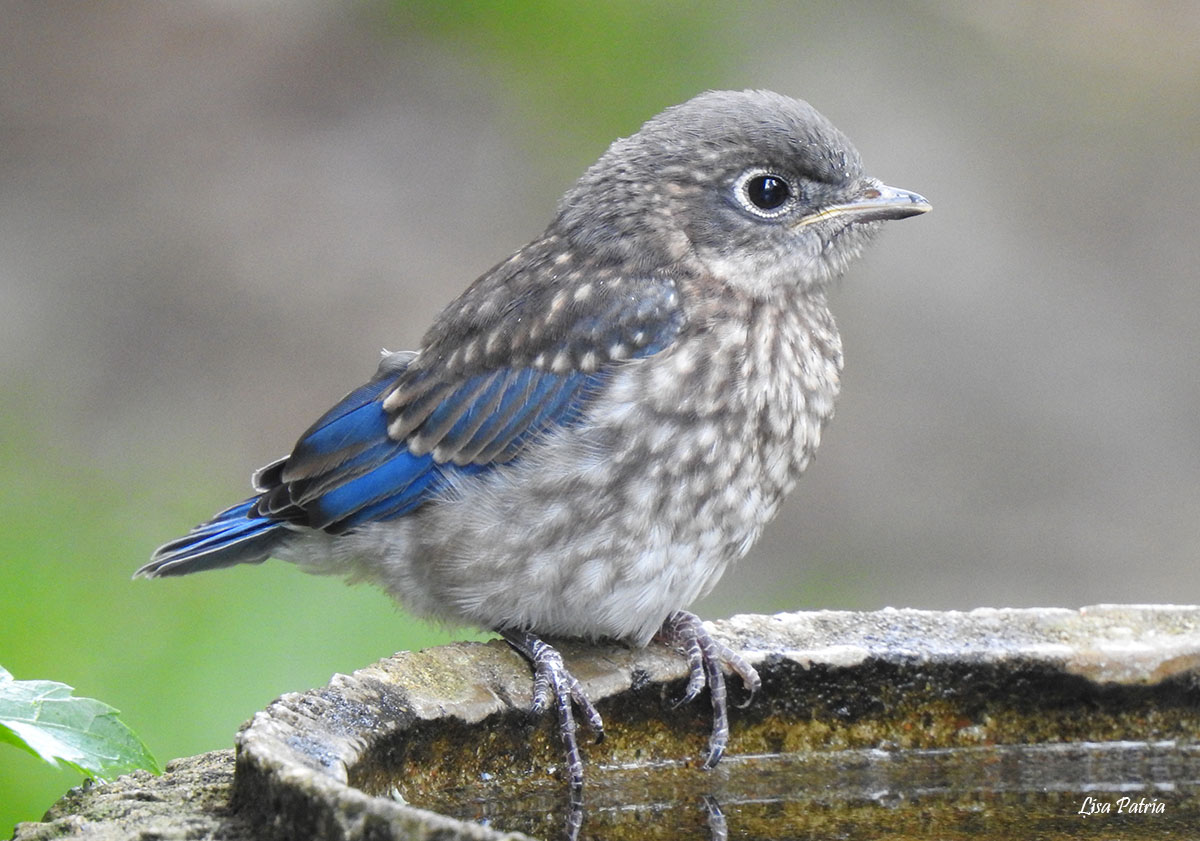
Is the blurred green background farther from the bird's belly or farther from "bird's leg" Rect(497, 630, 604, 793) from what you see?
"bird's leg" Rect(497, 630, 604, 793)

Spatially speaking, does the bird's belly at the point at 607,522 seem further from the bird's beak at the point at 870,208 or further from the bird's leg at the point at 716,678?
the bird's beak at the point at 870,208

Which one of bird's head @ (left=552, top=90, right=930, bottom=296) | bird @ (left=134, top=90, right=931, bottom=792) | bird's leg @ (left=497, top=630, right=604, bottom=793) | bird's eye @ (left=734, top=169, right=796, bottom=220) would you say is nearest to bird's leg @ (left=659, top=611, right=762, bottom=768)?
bird @ (left=134, top=90, right=931, bottom=792)

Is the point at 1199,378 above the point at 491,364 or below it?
above

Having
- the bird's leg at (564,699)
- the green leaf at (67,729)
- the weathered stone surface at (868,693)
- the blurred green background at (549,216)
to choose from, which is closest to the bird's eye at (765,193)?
the weathered stone surface at (868,693)

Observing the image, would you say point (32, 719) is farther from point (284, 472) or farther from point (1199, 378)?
point (1199, 378)

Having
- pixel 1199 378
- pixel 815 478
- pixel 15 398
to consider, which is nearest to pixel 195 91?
pixel 15 398

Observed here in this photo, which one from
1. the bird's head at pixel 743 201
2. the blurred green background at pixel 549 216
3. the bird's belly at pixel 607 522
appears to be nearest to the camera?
the bird's belly at pixel 607 522

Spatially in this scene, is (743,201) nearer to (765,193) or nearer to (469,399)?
(765,193)
